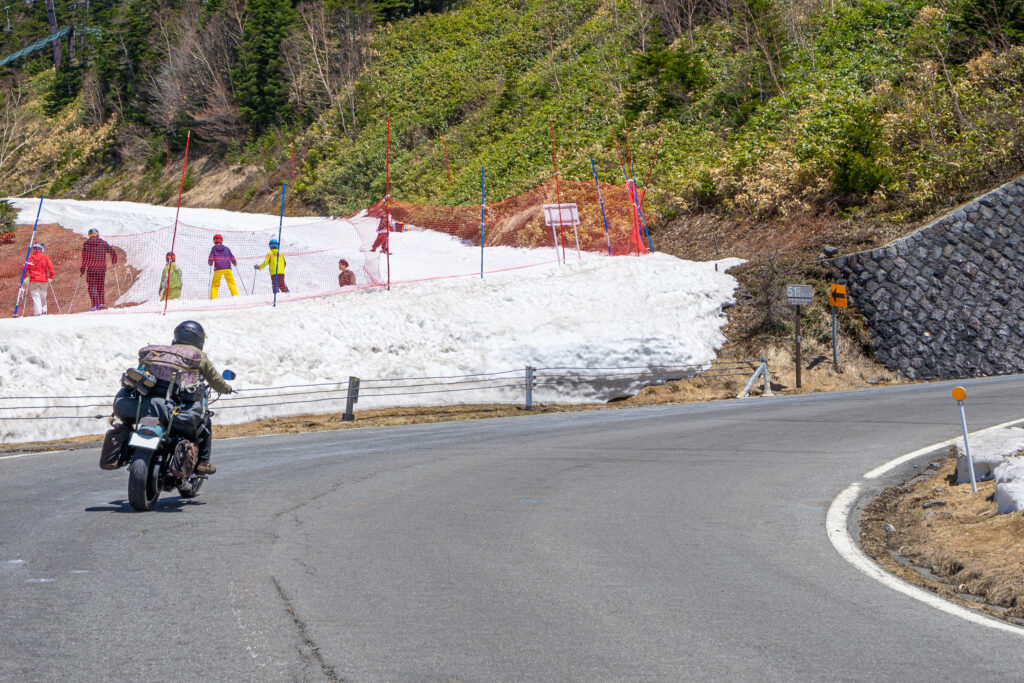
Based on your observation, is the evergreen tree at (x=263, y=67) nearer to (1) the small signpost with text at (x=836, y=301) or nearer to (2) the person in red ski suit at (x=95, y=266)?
(2) the person in red ski suit at (x=95, y=266)

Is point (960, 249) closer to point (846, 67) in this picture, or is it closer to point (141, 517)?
point (846, 67)

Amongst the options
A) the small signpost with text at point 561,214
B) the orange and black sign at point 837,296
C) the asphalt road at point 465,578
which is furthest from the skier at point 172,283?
the orange and black sign at point 837,296

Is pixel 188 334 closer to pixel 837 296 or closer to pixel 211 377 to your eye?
pixel 211 377

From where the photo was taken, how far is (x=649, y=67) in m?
44.8

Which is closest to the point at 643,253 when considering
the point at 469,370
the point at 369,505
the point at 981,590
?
the point at 469,370

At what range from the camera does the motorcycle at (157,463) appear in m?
8.58

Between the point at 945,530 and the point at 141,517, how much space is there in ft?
21.6

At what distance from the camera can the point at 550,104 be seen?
50.3m

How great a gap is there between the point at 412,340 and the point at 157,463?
46.7 ft

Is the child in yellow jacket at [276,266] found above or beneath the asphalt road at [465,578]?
above

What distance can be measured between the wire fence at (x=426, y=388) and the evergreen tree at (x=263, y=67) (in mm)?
46857

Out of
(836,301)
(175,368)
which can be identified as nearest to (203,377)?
(175,368)

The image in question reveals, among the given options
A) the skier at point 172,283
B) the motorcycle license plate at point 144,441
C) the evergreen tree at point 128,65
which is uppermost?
the evergreen tree at point 128,65

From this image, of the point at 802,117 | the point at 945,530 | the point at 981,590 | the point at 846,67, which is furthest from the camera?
the point at 846,67
